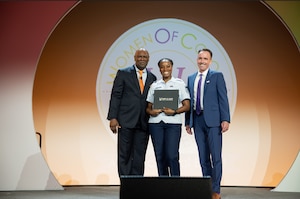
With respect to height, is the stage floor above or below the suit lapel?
below

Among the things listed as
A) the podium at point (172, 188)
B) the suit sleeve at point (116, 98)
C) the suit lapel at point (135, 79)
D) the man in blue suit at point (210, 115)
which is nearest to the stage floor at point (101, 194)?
the man in blue suit at point (210, 115)

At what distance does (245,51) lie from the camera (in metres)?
6.92

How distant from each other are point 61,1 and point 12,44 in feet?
2.64

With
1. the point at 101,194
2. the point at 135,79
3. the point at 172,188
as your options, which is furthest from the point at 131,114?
the point at 172,188

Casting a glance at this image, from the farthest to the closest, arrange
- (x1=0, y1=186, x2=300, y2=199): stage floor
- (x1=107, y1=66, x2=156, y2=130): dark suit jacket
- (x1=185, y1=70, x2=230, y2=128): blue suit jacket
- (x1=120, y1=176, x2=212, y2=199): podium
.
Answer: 1. (x1=0, y1=186, x2=300, y2=199): stage floor
2. (x1=107, y1=66, x2=156, y2=130): dark suit jacket
3. (x1=185, y1=70, x2=230, y2=128): blue suit jacket
4. (x1=120, y1=176, x2=212, y2=199): podium

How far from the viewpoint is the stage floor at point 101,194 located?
5762 mm

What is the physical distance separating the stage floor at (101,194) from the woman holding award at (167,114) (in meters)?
0.85

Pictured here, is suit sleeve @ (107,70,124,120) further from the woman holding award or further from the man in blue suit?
the man in blue suit

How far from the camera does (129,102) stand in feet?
18.1

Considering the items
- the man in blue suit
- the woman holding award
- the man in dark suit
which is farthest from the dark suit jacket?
the man in blue suit

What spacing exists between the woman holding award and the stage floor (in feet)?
2.79

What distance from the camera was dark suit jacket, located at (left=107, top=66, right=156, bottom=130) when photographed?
550cm

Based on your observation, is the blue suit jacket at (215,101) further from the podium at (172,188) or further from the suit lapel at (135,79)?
the podium at (172,188)

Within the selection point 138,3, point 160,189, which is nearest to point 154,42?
point 138,3
